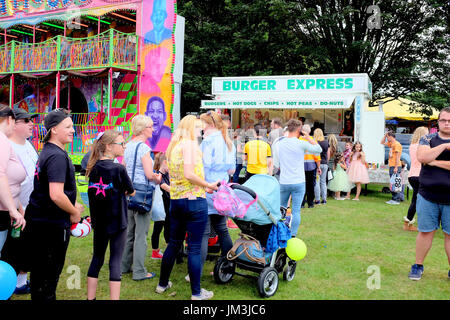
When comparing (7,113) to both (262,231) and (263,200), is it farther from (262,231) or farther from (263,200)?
(262,231)

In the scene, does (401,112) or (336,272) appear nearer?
(336,272)

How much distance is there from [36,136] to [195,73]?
7987mm

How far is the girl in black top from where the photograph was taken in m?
3.40

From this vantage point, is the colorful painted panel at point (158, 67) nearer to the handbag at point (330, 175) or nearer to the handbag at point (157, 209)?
the handbag at point (330, 175)

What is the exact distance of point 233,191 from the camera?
3.86 metres

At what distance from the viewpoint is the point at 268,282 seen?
4059 mm

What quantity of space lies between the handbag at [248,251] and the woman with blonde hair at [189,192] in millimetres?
558

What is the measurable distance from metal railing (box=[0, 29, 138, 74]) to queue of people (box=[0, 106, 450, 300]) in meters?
8.85

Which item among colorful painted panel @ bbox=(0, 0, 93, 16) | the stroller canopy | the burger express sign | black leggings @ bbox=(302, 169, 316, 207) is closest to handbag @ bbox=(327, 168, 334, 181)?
black leggings @ bbox=(302, 169, 316, 207)

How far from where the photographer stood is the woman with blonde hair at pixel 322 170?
9344 mm

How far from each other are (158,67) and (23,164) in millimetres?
9061

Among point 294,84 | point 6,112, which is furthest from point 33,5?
point 6,112
